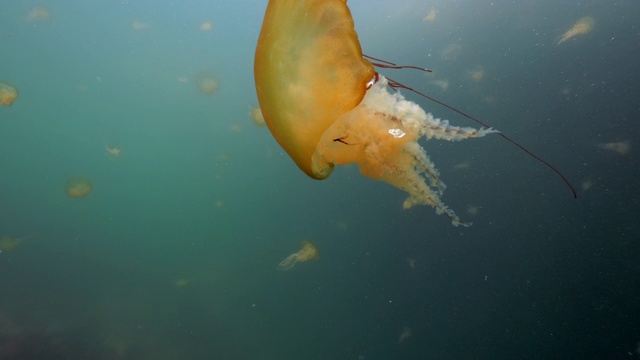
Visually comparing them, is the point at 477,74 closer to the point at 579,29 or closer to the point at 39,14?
the point at 579,29

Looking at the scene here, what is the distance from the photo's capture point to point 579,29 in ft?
23.4

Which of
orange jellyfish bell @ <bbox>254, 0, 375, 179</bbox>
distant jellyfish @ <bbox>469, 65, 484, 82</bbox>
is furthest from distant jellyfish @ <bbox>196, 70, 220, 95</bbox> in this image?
orange jellyfish bell @ <bbox>254, 0, 375, 179</bbox>

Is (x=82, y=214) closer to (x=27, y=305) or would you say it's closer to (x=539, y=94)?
(x=27, y=305)

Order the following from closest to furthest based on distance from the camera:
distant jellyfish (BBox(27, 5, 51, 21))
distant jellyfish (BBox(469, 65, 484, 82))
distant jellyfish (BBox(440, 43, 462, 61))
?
distant jellyfish (BBox(469, 65, 484, 82))
distant jellyfish (BBox(440, 43, 462, 61))
distant jellyfish (BBox(27, 5, 51, 21))

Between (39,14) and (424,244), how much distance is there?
1903 cm

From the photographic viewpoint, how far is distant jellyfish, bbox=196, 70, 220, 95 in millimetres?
17016

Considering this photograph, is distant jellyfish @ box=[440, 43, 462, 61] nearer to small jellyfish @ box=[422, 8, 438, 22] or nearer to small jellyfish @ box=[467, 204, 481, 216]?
small jellyfish @ box=[422, 8, 438, 22]

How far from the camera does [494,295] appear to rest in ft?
21.9

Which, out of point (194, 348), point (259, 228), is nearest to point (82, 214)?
point (259, 228)

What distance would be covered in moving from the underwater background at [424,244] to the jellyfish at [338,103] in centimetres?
557

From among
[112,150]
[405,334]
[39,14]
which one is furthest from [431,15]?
[112,150]

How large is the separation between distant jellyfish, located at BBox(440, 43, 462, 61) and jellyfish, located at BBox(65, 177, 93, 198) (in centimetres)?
1117

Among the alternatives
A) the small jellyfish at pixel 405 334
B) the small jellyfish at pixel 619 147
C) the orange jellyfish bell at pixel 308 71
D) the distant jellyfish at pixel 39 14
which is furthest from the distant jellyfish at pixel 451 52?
the distant jellyfish at pixel 39 14

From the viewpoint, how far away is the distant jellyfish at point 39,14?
16.1 m
